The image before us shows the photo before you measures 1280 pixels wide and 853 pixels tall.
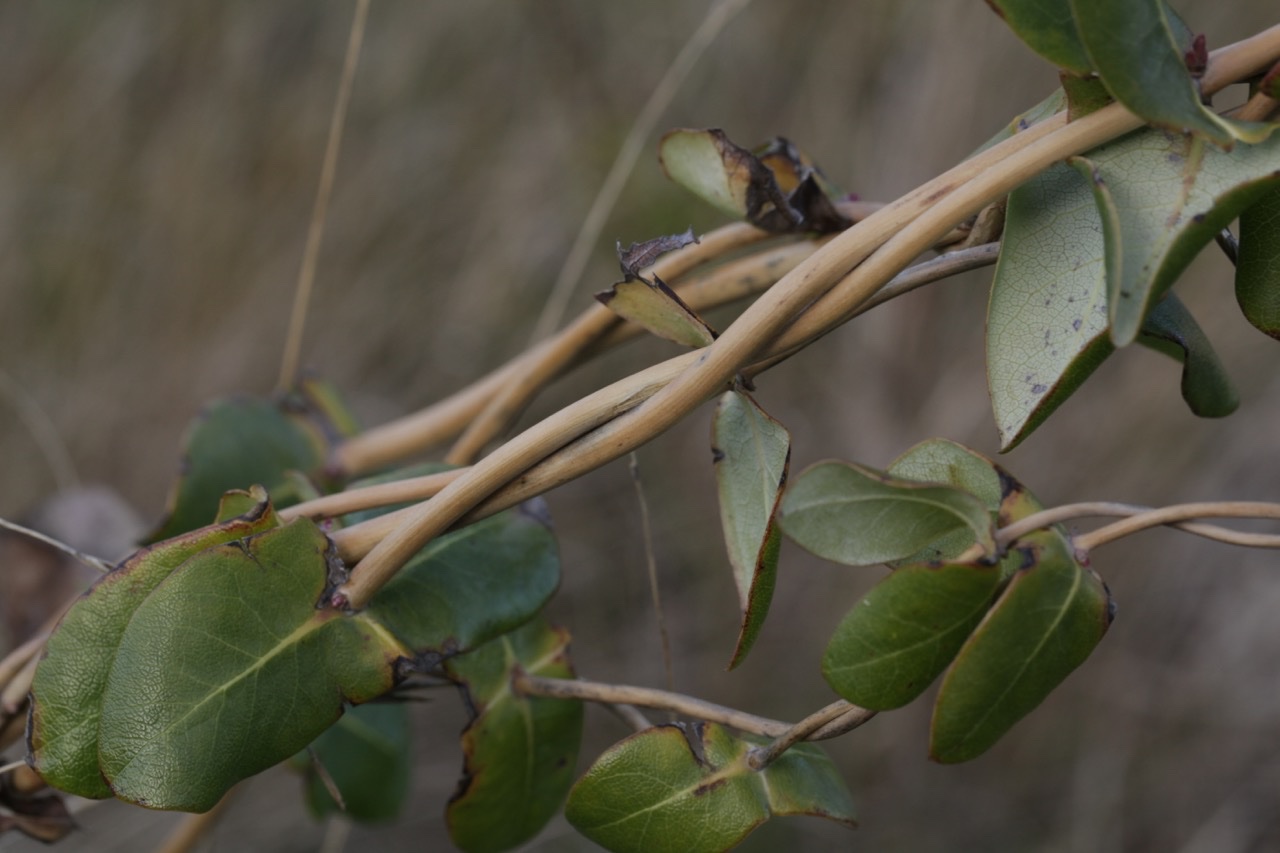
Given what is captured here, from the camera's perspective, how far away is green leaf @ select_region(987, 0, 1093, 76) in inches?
12.5

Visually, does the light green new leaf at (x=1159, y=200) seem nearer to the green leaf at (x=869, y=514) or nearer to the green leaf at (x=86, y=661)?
the green leaf at (x=869, y=514)

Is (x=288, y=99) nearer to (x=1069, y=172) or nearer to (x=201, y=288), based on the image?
(x=201, y=288)

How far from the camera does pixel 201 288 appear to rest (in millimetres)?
2131

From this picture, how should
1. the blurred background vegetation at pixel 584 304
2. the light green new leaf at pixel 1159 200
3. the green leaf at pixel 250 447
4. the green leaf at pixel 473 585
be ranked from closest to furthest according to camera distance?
the light green new leaf at pixel 1159 200
the green leaf at pixel 473 585
the green leaf at pixel 250 447
the blurred background vegetation at pixel 584 304

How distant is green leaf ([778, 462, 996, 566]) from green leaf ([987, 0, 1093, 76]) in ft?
0.45

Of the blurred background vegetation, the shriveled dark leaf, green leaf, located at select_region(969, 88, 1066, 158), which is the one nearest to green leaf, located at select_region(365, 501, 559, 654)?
the shriveled dark leaf

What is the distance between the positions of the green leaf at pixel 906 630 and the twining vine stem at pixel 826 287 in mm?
89

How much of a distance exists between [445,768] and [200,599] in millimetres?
1826

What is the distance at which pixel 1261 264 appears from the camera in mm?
351

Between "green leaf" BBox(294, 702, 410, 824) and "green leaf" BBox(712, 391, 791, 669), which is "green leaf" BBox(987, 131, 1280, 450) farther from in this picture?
"green leaf" BBox(294, 702, 410, 824)

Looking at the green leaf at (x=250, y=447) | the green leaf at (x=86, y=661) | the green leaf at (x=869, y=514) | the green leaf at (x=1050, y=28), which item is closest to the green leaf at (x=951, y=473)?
the green leaf at (x=869, y=514)

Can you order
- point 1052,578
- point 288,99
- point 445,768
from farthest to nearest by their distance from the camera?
1. point 288,99
2. point 445,768
3. point 1052,578

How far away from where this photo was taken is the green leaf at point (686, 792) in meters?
0.39

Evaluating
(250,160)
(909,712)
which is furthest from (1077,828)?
(250,160)
